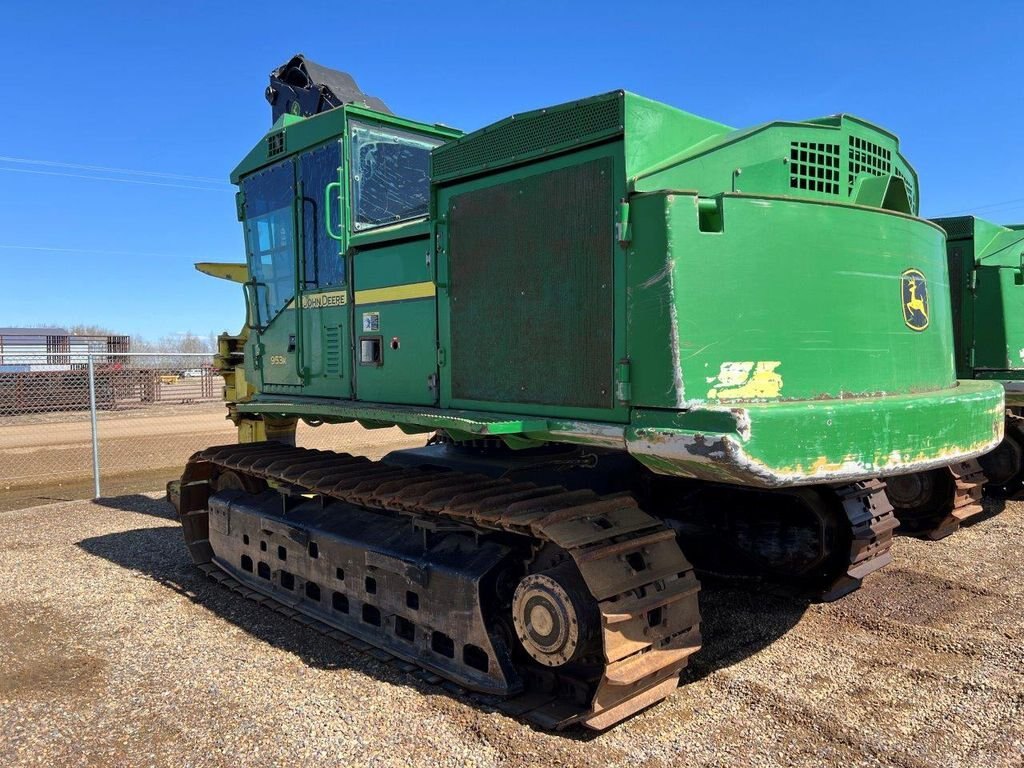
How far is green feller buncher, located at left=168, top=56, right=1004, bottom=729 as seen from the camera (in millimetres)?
3238

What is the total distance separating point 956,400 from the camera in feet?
11.7

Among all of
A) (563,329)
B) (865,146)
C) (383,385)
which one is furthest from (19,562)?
(865,146)

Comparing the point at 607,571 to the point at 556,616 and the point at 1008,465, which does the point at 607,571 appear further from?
the point at 1008,465

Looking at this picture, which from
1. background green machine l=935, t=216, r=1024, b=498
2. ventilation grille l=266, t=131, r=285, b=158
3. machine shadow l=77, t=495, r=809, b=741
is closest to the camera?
machine shadow l=77, t=495, r=809, b=741

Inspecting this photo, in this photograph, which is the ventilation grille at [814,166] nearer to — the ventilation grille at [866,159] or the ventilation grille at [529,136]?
the ventilation grille at [866,159]

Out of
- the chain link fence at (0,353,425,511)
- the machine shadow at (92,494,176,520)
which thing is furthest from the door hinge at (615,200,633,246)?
the machine shadow at (92,494,176,520)

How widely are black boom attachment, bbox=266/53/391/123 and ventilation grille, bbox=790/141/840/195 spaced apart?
3.74 m

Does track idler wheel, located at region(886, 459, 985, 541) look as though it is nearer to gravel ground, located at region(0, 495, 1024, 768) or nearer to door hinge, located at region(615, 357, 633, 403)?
gravel ground, located at region(0, 495, 1024, 768)

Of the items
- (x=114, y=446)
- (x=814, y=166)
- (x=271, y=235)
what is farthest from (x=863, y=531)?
(x=114, y=446)

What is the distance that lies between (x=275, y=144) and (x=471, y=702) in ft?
14.2

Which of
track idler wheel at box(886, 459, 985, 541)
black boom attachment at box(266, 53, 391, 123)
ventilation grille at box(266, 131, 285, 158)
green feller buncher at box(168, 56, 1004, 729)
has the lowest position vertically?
track idler wheel at box(886, 459, 985, 541)

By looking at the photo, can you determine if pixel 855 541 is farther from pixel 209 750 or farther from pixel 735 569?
pixel 209 750

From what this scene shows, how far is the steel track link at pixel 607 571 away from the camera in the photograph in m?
3.41

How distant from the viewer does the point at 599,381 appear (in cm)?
351
